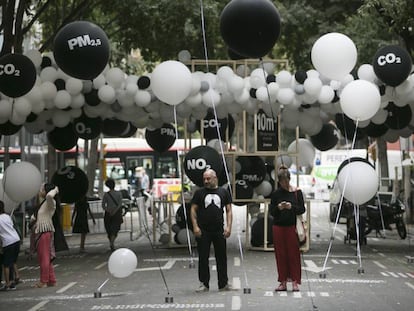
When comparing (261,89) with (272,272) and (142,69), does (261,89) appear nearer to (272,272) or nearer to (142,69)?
(272,272)

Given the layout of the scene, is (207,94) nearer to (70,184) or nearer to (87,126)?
(87,126)

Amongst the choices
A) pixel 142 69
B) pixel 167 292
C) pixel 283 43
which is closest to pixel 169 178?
pixel 142 69

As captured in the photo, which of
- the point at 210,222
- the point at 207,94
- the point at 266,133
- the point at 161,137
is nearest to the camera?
the point at 210,222

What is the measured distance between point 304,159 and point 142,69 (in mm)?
15666

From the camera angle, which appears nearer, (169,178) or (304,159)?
(304,159)

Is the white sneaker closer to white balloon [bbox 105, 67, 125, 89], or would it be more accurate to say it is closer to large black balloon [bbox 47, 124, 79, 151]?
white balloon [bbox 105, 67, 125, 89]

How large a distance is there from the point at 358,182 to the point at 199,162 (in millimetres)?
2925

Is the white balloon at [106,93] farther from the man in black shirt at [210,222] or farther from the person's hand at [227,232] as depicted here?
the person's hand at [227,232]

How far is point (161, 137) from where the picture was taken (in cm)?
2273

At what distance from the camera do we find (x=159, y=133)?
22.6 meters

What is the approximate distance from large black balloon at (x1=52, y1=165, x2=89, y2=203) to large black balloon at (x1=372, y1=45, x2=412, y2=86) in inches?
275

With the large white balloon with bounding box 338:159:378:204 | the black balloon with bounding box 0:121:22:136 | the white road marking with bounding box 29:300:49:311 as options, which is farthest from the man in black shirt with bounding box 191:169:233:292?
the black balloon with bounding box 0:121:22:136

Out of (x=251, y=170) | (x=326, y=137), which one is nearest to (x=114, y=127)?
(x=251, y=170)

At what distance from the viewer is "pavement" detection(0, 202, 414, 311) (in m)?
12.4
